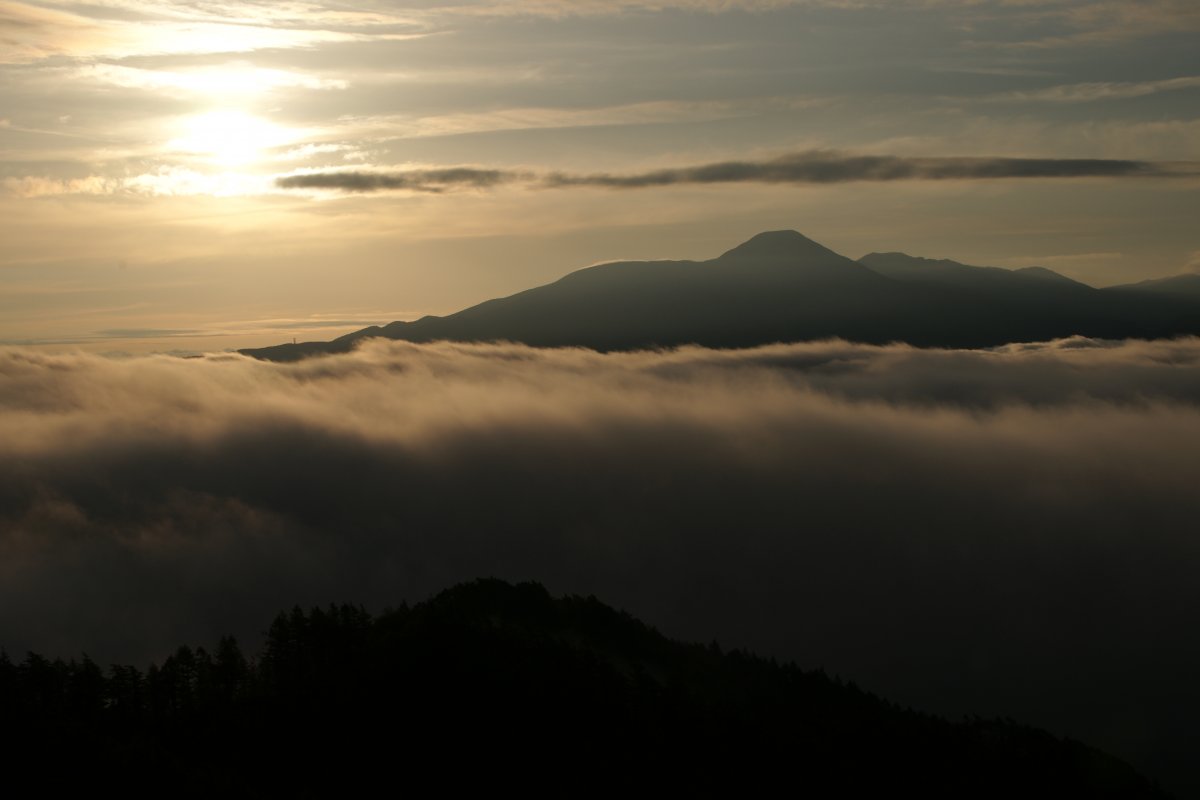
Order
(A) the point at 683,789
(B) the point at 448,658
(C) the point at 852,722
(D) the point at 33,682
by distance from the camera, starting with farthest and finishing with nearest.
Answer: (C) the point at 852,722
(B) the point at 448,658
(A) the point at 683,789
(D) the point at 33,682

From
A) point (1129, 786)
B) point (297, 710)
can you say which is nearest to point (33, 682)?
point (297, 710)

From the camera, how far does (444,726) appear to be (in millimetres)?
125250

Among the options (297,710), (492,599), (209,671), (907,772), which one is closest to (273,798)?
(297,710)

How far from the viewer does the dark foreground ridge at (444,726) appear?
4245 inches

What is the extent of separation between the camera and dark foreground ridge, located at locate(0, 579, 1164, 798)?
108 metres

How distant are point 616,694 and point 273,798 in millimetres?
48529

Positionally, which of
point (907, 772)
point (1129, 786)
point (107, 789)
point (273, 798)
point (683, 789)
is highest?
point (107, 789)

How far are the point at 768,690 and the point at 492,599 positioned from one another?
4775cm

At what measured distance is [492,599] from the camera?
176125 millimetres

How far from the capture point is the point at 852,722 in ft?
552

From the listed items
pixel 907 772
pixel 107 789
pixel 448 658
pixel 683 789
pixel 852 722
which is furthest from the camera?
pixel 852 722

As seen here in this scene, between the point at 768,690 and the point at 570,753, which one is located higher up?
the point at 570,753

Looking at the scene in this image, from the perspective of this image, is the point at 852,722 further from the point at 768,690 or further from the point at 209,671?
the point at 209,671

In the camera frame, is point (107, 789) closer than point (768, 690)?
Yes
